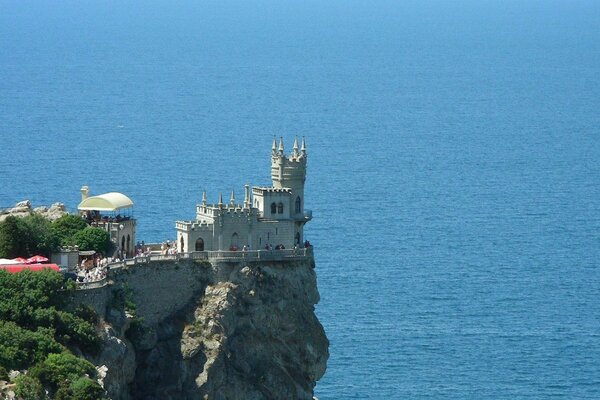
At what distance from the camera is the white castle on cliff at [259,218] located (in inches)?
4281

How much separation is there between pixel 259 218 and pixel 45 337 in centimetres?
1819

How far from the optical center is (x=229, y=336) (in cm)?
10625

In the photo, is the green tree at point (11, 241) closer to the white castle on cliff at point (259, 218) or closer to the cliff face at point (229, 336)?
the cliff face at point (229, 336)

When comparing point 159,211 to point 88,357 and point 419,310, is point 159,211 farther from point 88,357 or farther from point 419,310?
point 88,357

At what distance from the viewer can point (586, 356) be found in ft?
437

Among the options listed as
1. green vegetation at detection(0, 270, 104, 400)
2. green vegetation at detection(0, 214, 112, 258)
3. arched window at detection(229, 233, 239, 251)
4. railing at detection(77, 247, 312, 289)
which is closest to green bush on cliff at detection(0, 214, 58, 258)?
green vegetation at detection(0, 214, 112, 258)

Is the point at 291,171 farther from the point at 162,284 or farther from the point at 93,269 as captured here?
the point at 93,269

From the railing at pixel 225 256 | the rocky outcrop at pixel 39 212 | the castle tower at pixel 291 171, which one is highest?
the castle tower at pixel 291 171

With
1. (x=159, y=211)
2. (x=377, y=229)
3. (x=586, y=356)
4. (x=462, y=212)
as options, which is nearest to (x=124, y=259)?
(x=586, y=356)

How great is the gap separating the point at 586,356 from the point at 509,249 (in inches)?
1335

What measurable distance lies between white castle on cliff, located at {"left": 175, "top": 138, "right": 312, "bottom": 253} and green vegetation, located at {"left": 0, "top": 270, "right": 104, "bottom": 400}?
1052cm

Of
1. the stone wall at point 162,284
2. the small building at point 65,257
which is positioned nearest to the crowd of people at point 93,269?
the small building at point 65,257

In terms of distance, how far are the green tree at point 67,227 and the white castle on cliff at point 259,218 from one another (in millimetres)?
4356

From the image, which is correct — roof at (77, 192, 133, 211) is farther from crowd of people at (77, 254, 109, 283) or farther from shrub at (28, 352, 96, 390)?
shrub at (28, 352, 96, 390)
